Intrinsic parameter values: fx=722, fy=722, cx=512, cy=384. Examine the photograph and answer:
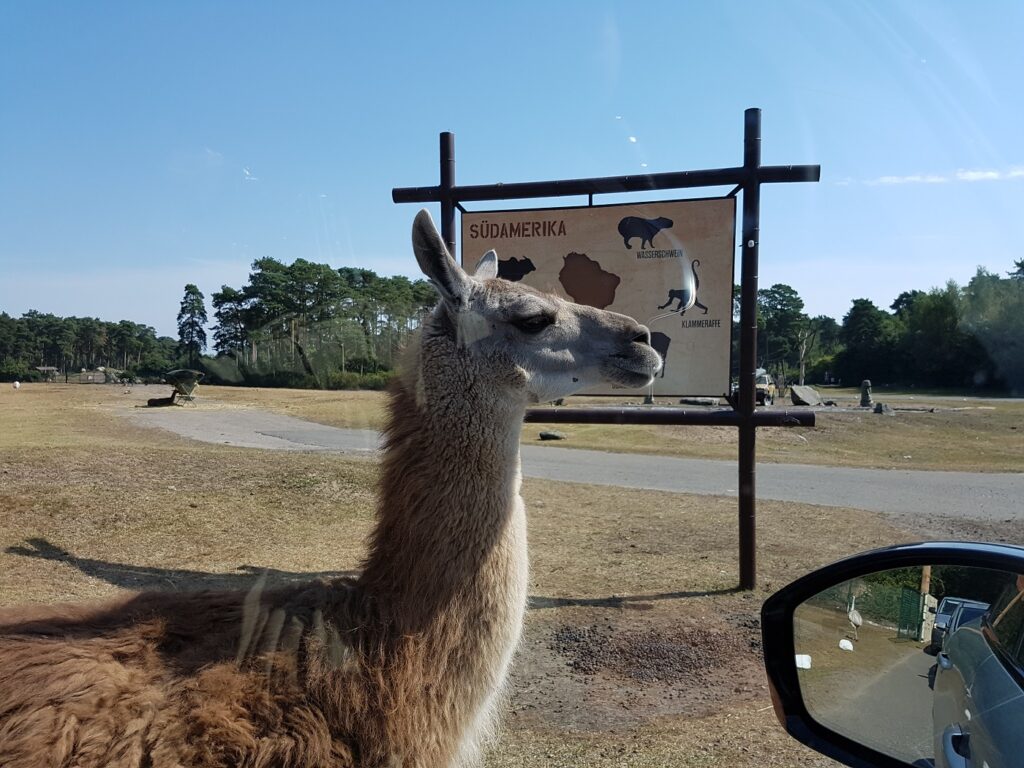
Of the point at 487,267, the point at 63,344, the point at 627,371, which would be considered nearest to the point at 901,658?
the point at 627,371

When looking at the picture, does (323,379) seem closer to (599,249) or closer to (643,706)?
(599,249)

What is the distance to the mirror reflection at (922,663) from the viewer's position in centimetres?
181

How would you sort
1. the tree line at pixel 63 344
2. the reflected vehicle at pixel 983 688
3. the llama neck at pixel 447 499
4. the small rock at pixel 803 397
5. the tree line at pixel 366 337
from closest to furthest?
1. the reflected vehicle at pixel 983 688
2. the llama neck at pixel 447 499
3. the tree line at pixel 366 337
4. the small rock at pixel 803 397
5. the tree line at pixel 63 344

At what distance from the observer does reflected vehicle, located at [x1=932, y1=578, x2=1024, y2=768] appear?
1685 mm

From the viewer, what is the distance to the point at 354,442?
1834 cm

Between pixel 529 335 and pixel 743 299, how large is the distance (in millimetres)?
4258

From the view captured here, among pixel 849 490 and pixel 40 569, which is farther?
pixel 849 490

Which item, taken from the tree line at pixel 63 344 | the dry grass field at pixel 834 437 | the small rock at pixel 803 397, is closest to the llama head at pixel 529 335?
the dry grass field at pixel 834 437

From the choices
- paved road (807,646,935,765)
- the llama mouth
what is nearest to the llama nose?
the llama mouth

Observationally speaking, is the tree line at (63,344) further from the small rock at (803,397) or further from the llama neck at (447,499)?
the llama neck at (447,499)

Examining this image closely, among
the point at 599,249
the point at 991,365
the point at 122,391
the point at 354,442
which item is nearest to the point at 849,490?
the point at 599,249

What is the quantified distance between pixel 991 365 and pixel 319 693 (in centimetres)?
5631

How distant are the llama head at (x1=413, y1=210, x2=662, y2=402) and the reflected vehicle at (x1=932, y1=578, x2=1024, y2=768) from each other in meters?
1.85

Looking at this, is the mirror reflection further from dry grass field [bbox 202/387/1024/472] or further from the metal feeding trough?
the metal feeding trough
